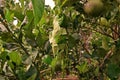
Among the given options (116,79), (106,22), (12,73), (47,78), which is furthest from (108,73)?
(12,73)

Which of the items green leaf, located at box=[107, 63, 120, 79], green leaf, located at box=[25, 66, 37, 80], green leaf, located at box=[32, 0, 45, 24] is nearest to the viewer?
green leaf, located at box=[32, 0, 45, 24]

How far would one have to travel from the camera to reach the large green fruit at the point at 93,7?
1284mm

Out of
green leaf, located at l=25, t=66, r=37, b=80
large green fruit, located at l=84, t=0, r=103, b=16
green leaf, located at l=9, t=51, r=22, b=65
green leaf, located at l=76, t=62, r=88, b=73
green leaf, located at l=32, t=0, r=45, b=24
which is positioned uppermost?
Result: green leaf, located at l=32, t=0, r=45, b=24

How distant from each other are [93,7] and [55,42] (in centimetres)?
27

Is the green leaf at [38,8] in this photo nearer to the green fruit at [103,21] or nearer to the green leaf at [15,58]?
the green leaf at [15,58]

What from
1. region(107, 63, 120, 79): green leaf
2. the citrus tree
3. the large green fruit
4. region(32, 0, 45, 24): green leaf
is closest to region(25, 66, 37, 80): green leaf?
the citrus tree

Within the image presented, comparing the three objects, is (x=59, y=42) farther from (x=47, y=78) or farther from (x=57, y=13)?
(x=47, y=78)

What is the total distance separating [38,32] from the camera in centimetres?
122

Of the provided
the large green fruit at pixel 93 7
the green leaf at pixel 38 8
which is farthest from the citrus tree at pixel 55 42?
the green leaf at pixel 38 8

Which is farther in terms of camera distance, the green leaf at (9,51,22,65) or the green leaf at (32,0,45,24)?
the green leaf at (9,51,22,65)

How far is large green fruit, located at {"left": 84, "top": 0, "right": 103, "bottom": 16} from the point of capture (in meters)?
1.28

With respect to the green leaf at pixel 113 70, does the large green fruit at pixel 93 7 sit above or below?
above

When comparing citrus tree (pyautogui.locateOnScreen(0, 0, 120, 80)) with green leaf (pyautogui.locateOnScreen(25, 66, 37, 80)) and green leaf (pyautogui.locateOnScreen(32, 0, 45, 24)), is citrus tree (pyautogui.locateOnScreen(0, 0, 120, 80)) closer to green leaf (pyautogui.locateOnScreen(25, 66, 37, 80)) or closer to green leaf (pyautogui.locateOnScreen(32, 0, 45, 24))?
green leaf (pyautogui.locateOnScreen(25, 66, 37, 80))

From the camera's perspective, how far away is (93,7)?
129cm
